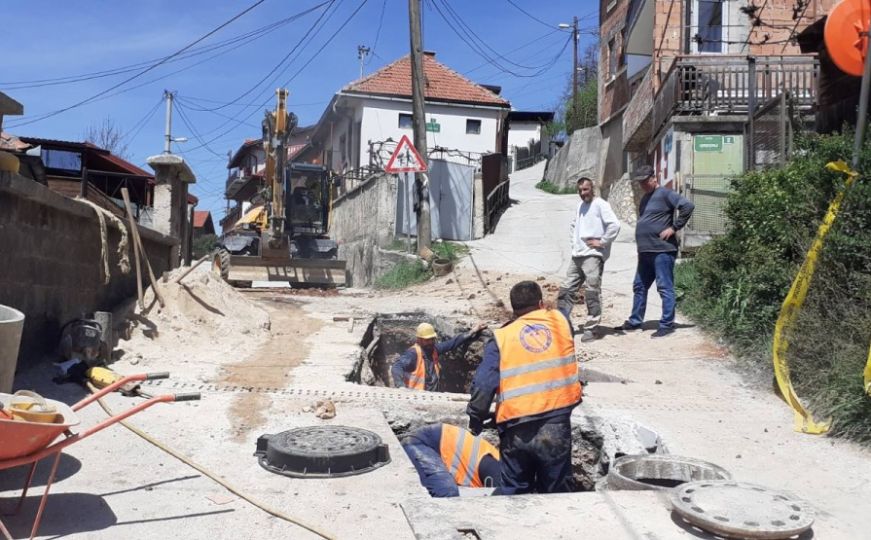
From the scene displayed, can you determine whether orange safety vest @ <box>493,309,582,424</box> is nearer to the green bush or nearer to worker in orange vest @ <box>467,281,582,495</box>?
worker in orange vest @ <box>467,281,582,495</box>

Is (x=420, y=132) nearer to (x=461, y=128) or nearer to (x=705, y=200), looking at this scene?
(x=705, y=200)

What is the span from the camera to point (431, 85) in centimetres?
3142

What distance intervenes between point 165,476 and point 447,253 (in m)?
11.0

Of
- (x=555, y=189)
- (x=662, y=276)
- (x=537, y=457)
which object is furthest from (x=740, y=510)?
(x=555, y=189)

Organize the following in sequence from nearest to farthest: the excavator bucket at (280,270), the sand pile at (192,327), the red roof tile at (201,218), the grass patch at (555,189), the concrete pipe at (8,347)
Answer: the concrete pipe at (8,347) → the sand pile at (192,327) → the excavator bucket at (280,270) → the grass patch at (555,189) → the red roof tile at (201,218)

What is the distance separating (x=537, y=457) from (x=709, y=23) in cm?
1838

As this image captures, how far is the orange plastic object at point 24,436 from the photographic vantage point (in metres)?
2.69

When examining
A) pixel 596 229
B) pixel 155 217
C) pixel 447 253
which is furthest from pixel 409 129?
pixel 596 229

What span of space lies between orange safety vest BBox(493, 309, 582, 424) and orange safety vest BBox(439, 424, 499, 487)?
39.6 inches

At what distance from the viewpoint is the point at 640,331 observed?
794 cm

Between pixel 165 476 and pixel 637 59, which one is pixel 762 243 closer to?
pixel 165 476

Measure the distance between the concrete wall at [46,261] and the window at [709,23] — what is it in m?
16.8

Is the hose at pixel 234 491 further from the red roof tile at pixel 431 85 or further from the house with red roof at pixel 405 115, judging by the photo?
the red roof tile at pixel 431 85

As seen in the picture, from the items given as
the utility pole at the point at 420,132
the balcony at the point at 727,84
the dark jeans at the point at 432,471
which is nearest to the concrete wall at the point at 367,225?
the utility pole at the point at 420,132
